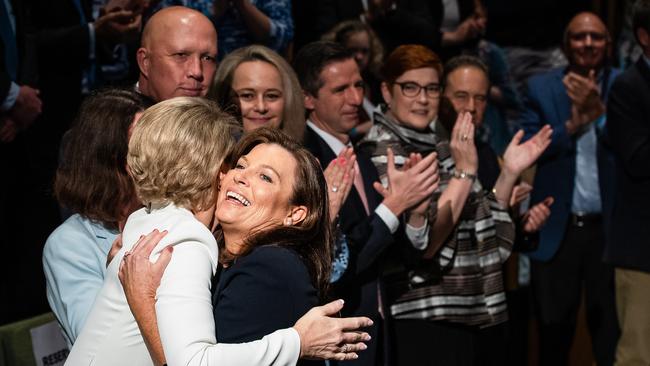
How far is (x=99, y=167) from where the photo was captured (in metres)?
3.23

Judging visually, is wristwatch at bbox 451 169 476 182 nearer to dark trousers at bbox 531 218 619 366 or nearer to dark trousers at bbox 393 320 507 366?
dark trousers at bbox 393 320 507 366

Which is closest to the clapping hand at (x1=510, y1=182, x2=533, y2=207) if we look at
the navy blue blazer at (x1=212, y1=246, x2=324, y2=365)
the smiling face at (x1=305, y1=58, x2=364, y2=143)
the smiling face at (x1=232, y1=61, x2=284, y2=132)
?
the smiling face at (x1=305, y1=58, x2=364, y2=143)

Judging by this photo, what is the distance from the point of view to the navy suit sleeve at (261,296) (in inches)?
99.8

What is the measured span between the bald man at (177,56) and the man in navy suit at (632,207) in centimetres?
223

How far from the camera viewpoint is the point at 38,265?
4727 millimetres

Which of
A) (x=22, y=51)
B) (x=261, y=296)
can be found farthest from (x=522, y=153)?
(x=261, y=296)

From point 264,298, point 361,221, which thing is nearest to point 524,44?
point 361,221

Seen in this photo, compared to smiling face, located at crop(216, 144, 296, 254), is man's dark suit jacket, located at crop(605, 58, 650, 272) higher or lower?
lower

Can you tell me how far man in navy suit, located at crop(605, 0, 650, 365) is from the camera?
5121 millimetres

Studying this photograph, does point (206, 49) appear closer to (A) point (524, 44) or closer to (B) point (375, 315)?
(B) point (375, 315)

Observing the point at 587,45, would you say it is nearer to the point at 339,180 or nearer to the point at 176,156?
the point at 339,180

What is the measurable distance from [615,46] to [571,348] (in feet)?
8.69

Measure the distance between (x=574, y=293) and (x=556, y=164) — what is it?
732mm

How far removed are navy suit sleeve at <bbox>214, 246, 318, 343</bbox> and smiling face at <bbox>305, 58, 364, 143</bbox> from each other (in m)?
2.05
